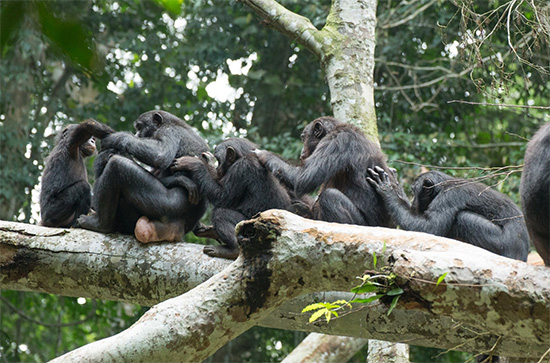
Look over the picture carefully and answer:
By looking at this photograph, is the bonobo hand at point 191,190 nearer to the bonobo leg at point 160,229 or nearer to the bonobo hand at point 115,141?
the bonobo leg at point 160,229

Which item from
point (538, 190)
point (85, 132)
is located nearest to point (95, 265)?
point (85, 132)

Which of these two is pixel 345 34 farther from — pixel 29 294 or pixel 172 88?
pixel 29 294

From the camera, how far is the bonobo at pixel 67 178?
266 inches

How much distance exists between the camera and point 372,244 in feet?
13.2

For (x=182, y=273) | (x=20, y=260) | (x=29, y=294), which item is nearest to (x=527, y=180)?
(x=182, y=273)

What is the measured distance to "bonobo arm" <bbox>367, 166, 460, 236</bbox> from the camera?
20.0 feet

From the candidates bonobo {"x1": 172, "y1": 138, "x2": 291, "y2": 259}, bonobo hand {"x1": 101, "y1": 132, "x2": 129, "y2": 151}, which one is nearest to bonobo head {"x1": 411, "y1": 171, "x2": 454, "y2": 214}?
bonobo {"x1": 172, "y1": 138, "x2": 291, "y2": 259}

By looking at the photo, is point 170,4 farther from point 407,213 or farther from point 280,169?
point 407,213

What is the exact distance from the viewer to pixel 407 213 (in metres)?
6.30

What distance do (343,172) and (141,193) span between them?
6.54 feet

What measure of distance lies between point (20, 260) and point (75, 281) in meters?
0.53

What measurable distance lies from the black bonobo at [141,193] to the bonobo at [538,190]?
326 cm

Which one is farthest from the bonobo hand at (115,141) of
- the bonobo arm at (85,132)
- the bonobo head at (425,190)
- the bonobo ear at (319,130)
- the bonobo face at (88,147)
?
the bonobo head at (425,190)

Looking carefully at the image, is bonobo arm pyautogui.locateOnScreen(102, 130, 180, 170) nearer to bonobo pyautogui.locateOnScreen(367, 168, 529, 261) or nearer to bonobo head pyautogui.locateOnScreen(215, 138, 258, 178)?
bonobo head pyautogui.locateOnScreen(215, 138, 258, 178)
